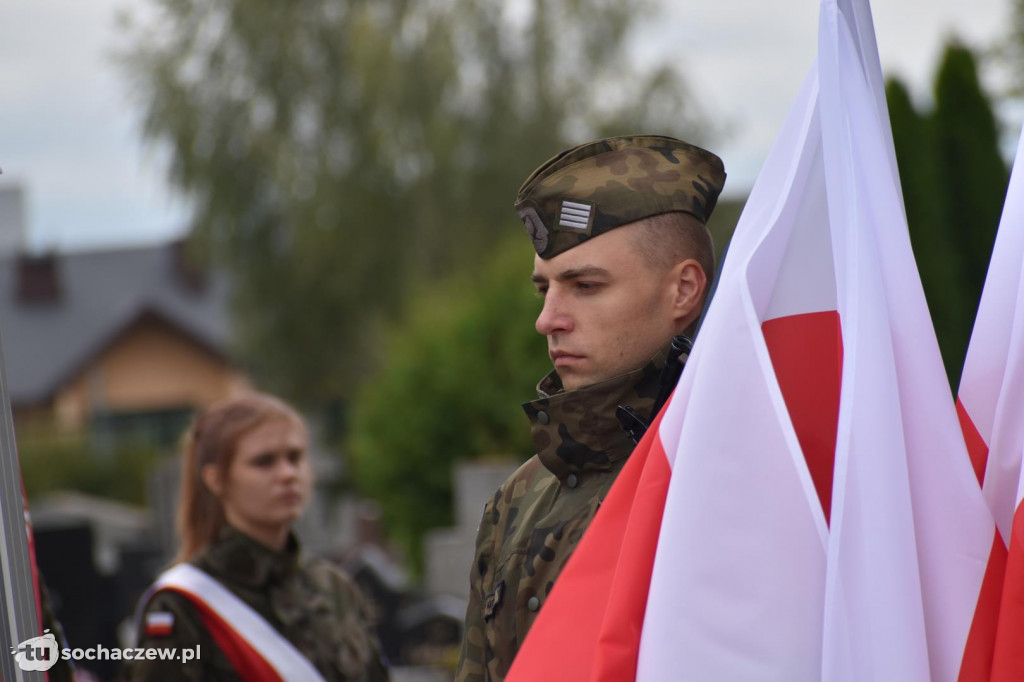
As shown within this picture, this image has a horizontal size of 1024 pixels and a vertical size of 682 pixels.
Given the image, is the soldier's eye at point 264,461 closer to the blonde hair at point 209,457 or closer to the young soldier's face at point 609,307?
the blonde hair at point 209,457

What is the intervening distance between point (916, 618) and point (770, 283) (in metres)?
0.53

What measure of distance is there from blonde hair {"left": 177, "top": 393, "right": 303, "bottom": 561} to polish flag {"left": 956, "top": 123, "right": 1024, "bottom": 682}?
2321mm

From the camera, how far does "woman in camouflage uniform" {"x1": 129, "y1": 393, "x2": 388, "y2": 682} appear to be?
3480mm

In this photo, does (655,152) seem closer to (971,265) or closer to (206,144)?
(971,265)

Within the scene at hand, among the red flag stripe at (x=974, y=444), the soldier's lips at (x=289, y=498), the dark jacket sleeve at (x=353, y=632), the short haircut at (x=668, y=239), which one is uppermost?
the short haircut at (x=668, y=239)

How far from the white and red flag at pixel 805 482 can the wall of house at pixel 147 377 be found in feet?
148

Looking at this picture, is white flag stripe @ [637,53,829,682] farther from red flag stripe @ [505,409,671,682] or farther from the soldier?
the soldier

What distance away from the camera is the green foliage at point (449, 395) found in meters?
13.1

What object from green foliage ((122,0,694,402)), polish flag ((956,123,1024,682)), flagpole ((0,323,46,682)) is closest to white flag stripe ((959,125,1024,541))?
polish flag ((956,123,1024,682))

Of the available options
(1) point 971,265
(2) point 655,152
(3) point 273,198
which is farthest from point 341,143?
(2) point 655,152

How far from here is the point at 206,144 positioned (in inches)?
740

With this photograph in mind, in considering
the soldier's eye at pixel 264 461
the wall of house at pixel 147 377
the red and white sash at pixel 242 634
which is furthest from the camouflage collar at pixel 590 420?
the wall of house at pixel 147 377

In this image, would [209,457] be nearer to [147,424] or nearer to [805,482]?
[805,482]

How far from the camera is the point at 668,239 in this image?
222cm
